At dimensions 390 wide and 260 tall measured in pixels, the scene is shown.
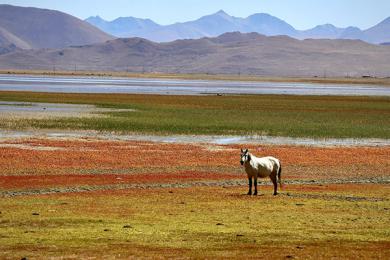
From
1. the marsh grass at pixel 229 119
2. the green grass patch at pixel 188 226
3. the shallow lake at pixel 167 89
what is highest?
the green grass patch at pixel 188 226

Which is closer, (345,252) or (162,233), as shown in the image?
(345,252)

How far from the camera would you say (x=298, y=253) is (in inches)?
626

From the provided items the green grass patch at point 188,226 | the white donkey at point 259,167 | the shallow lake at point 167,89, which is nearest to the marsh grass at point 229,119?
the white donkey at point 259,167

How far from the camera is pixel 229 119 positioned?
63.4m

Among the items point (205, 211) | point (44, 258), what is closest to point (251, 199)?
point (205, 211)

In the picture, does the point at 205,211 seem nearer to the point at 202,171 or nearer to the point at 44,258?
the point at 44,258

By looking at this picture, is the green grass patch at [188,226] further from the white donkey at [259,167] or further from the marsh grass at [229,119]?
the marsh grass at [229,119]

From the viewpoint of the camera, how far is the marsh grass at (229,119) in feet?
176

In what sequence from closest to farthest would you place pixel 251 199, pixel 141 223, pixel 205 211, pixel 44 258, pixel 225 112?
1. pixel 44 258
2. pixel 141 223
3. pixel 205 211
4. pixel 251 199
5. pixel 225 112

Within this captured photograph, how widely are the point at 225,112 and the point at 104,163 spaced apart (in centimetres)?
3656

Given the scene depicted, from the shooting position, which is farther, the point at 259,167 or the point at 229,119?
the point at 229,119

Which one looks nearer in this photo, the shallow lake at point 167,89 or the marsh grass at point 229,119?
the marsh grass at point 229,119

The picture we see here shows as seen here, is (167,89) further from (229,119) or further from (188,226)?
(188,226)

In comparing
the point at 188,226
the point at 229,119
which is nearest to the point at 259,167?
the point at 188,226
